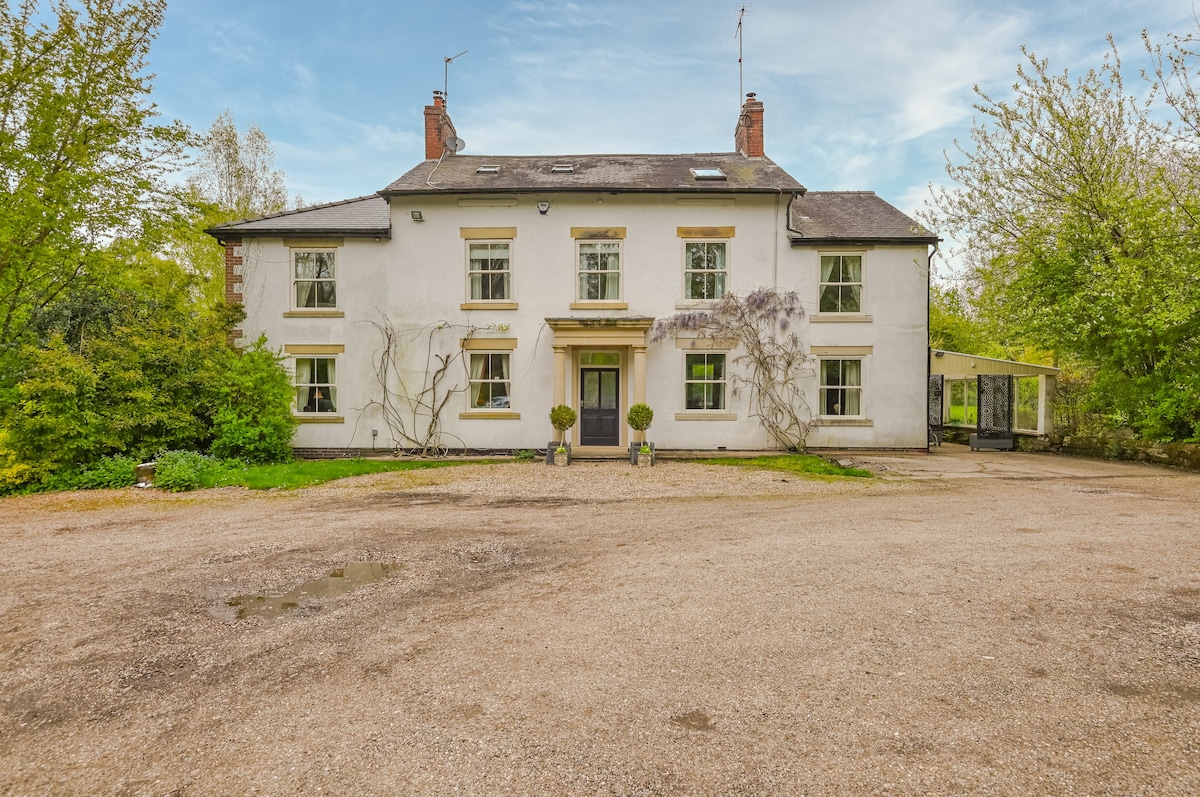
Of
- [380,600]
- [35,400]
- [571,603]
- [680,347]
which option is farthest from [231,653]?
[680,347]

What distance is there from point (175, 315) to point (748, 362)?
14.3 meters

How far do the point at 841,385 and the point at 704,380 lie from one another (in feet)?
12.8

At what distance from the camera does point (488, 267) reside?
1700 cm

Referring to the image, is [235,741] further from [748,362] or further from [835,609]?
[748,362]

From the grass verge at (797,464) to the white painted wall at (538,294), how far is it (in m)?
1.46

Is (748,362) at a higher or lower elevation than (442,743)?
higher

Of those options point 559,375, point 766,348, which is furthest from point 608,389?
point 766,348

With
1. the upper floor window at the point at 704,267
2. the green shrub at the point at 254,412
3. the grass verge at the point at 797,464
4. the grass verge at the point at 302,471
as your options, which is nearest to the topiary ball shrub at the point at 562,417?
the grass verge at the point at 302,471

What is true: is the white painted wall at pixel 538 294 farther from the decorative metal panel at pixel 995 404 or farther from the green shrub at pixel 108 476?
the green shrub at pixel 108 476

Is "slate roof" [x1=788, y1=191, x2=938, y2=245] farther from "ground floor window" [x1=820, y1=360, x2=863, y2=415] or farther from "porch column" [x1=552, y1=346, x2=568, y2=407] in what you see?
"porch column" [x1=552, y1=346, x2=568, y2=407]

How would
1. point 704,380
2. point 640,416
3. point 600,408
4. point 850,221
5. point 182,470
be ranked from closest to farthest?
1. point 182,470
2. point 640,416
3. point 704,380
4. point 600,408
5. point 850,221

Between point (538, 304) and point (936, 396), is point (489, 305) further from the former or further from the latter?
point (936, 396)

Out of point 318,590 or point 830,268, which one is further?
point 830,268

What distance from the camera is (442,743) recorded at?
3193 millimetres
